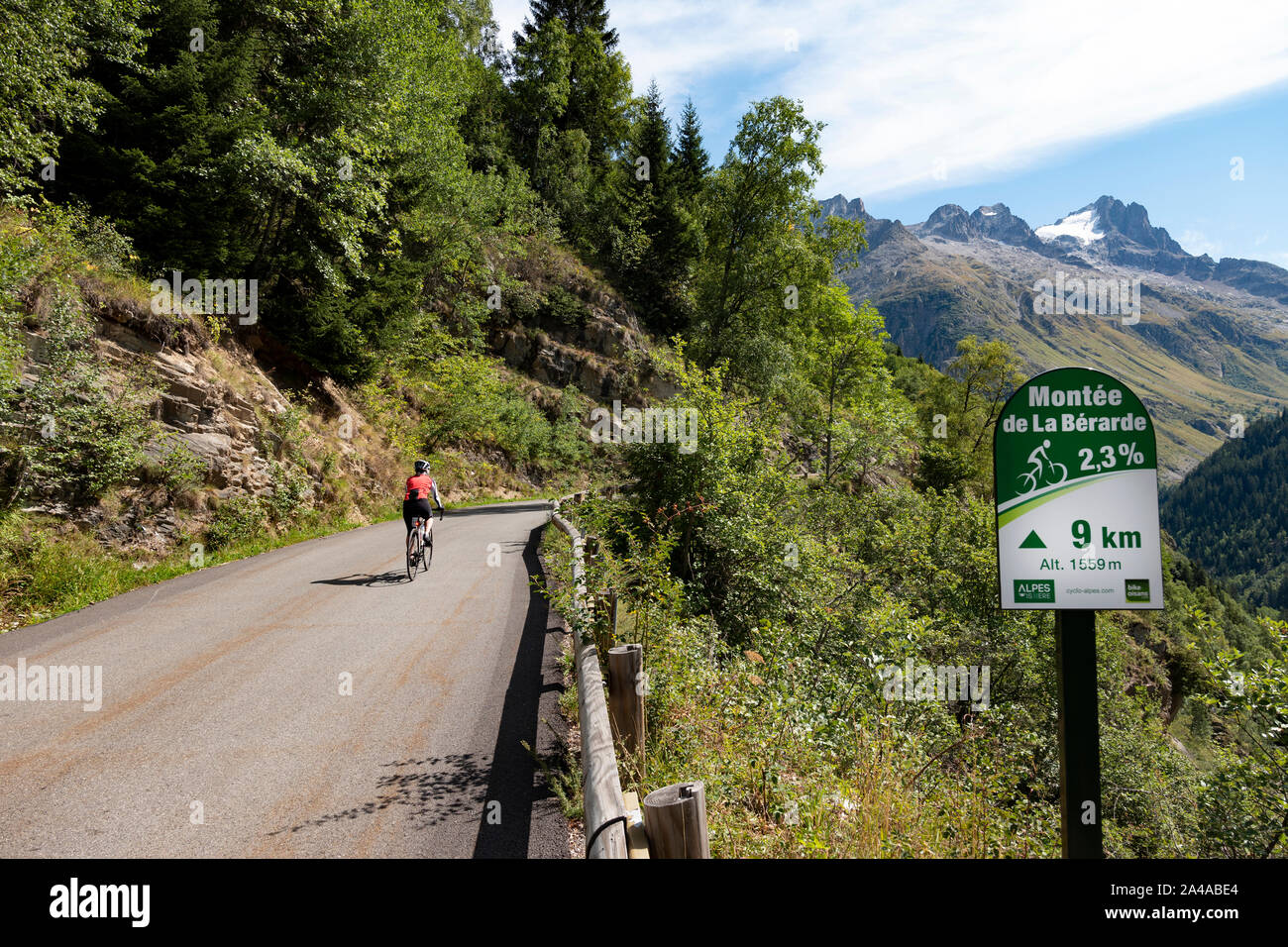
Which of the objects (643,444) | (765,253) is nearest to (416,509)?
(643,444)

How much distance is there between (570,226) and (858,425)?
22475 millimetres

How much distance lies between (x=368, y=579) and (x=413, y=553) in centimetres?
85

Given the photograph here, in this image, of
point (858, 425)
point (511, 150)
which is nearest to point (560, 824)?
point (858, 425)

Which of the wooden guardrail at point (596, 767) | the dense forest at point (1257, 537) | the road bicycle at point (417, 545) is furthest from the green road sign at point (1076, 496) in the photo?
the dense forest at point (1257, 537)

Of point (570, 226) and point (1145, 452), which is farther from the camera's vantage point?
point (570, 226)

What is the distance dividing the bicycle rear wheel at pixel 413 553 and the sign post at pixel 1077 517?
31.4ft

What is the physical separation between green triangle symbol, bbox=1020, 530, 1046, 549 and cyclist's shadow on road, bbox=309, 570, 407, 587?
31.0 feet

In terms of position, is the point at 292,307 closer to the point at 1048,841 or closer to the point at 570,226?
the point at 1048,841

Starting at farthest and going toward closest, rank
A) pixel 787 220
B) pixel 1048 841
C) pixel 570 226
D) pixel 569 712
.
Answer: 1. pixel 570 226
2. pixel 787 220
3. pixel 1048 841
4. pixel 569 712

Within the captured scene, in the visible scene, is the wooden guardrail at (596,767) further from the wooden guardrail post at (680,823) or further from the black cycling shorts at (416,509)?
the black cycling shorts at (416,509)

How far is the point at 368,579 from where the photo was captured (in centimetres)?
1031

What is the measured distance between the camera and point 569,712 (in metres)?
5.59

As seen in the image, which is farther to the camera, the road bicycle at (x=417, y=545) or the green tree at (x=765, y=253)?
the green tree at (x=765, y=253)

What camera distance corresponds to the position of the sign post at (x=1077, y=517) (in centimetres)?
305
